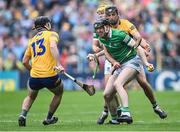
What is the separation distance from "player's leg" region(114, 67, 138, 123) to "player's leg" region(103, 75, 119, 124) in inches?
11.4

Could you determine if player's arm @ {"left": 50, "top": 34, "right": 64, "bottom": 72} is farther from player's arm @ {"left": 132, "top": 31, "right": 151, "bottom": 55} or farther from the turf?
player's arm @ {"left": 132, "top": 31, "right": 151, "bottom": 55}

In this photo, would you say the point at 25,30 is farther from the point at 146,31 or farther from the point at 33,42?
the point at 33,42

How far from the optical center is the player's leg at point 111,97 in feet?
53.8

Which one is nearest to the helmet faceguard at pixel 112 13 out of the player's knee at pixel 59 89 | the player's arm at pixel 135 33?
the player's arm at pixel 135 33

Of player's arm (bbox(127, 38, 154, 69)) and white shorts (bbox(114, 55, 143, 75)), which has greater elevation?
player's arm (bbox(127, 38, 154, 69))

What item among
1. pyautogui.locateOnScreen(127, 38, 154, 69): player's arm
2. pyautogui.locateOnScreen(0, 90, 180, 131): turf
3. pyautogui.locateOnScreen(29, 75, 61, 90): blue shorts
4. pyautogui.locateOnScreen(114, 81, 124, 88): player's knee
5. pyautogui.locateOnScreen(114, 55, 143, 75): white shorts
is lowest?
pyautogui.locateOnScreen(0, 90, 180, 131): turf

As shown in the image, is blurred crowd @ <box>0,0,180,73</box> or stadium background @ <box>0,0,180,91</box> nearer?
stadium background @ <box>0,0,180,91</box>

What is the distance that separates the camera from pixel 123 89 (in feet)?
52.5

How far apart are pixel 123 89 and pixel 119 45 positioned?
2.99 feet

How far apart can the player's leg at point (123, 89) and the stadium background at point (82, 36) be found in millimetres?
14117

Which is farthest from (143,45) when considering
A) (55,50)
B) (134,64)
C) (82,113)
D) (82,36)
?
(82,36)

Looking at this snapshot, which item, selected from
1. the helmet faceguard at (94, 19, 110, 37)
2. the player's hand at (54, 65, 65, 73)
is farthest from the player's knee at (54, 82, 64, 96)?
the helmet faceguard at (94, 19, 110, 37)

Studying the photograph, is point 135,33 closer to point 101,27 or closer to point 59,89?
point 101,27

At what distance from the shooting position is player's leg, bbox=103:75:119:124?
16406mm
